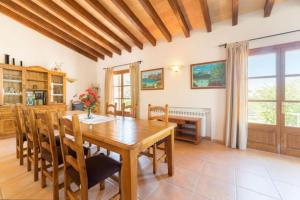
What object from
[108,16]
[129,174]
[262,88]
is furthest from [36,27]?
[262,88]

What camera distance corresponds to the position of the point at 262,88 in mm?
2949

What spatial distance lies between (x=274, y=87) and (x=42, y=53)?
6270 mm

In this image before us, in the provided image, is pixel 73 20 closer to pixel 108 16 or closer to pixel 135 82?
pixel 108 16

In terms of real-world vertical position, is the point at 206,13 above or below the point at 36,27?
below

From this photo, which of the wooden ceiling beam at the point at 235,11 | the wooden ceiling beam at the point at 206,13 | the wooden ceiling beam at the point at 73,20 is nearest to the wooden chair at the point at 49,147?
the wooden ceiling beam at the point at 73,20

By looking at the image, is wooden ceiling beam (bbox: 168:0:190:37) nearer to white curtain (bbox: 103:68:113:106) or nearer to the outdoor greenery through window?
the outdoor greenery through window

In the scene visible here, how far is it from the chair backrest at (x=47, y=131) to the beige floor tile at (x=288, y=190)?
2.54 m

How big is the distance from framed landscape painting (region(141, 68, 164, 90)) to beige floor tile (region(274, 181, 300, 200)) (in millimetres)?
3127

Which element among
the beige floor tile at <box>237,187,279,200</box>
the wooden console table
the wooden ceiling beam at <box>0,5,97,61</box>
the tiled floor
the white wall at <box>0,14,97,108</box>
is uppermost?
the wooden ceiling beam at <box>0,5,97,61</box>

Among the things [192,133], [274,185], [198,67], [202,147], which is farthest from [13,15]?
[274,185]

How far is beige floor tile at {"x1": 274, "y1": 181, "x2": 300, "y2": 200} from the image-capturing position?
1.62 m

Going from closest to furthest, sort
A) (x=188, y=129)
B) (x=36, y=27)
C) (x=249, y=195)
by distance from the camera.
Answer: (x=249, y=195), (x=188, y=129), (x=36, y=27)

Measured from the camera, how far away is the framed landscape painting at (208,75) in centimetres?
333

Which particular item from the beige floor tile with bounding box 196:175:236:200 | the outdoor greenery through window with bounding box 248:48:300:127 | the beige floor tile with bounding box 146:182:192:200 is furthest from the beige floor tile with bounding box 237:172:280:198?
the outdoor greenery through window with bounding box 248:48:300:127
